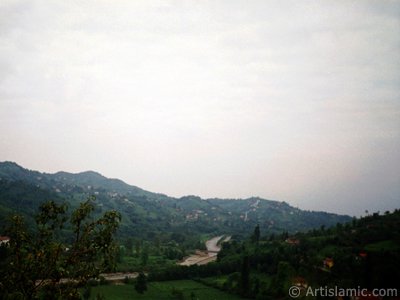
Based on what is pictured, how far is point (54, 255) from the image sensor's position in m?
11.1

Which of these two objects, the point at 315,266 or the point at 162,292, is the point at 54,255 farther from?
the point at 315,266

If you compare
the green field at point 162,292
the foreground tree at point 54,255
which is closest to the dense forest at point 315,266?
the green field at point 162,292

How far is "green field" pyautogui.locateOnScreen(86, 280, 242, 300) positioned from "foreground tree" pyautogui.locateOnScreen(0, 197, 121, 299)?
6728 centimetres

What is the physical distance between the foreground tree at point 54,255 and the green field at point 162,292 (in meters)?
67.3

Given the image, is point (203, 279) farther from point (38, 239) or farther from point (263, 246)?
point (38, 239)

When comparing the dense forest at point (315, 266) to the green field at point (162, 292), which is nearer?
the dense forest at point (315, 266)

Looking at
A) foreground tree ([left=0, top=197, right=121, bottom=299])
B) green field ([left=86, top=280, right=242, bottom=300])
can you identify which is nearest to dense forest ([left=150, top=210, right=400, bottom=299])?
green field ([left=86, top=280, right=242, bottom=300])

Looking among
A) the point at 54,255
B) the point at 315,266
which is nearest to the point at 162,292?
the point at 315,266

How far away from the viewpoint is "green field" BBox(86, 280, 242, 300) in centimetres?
7712

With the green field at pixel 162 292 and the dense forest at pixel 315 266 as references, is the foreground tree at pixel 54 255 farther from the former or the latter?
the green field at pixel 162 292

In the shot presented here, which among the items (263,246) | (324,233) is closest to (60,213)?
(263,246)

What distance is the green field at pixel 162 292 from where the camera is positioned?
253 feet

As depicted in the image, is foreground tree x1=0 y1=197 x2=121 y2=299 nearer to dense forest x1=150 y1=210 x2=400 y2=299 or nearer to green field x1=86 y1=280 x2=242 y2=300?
dense forest x1=150 y1=210 x2=400 y2=299

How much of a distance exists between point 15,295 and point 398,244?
107278mm
